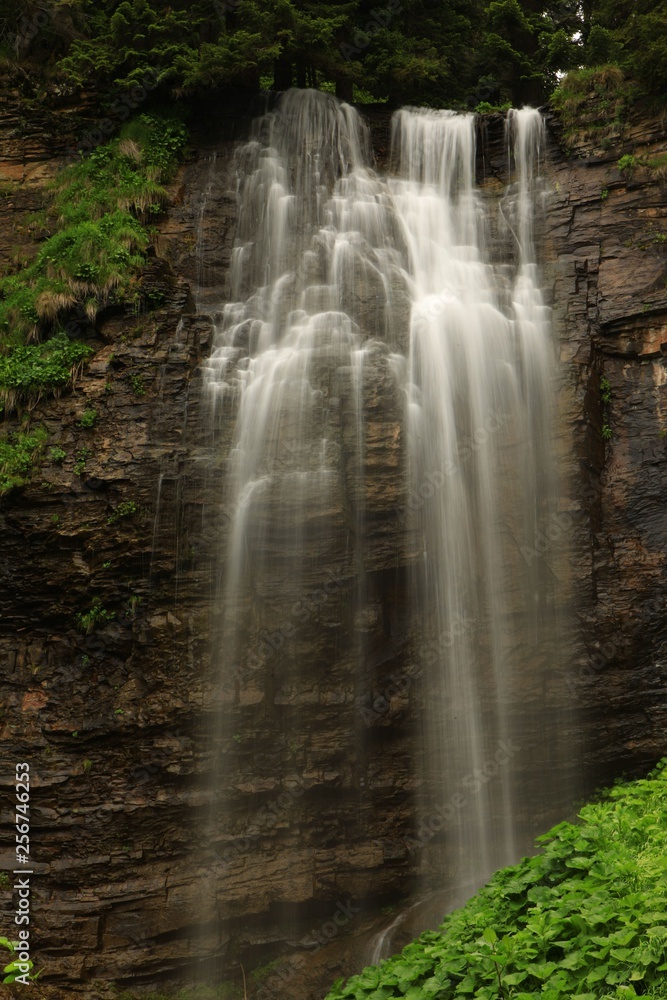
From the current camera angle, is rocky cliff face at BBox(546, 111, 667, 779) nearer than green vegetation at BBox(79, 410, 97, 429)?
Yes

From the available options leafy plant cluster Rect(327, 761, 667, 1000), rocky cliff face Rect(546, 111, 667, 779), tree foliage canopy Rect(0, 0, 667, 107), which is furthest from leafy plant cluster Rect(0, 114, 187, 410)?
leafy plant cluster Rect(327, 761, 667, 1000)

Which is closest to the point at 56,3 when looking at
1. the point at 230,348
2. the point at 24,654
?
the point at 230,348

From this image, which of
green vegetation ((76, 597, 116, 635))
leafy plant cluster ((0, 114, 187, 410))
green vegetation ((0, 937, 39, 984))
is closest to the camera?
green vegetation ((0, 937, 39, 984))

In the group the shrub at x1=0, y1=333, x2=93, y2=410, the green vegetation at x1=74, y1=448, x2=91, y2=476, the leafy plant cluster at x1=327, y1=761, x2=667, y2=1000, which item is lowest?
the leafy plant cluster at x1=327, y1=761, x2=667, y2=1000

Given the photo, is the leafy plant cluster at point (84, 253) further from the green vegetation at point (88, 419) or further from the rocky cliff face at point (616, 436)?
the rocky cliff face at point (616, 436)

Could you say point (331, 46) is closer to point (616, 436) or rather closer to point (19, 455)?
point (616, 436)

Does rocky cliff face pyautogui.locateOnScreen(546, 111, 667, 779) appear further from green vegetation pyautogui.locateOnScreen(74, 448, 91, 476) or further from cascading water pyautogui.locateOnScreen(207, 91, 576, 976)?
green vegetation pyautogui.locateOnScreen(74, 448, 91, 476)

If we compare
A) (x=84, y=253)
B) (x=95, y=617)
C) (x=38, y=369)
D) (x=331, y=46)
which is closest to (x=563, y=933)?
(x=95, y=617)

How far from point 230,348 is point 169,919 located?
266 inches

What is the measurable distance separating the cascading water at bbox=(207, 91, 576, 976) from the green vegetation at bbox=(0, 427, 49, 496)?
218cm

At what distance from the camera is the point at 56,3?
14.1 metres

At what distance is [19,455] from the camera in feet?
32.1

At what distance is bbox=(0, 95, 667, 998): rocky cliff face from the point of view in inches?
336

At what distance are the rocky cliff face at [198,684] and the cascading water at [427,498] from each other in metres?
0.22
